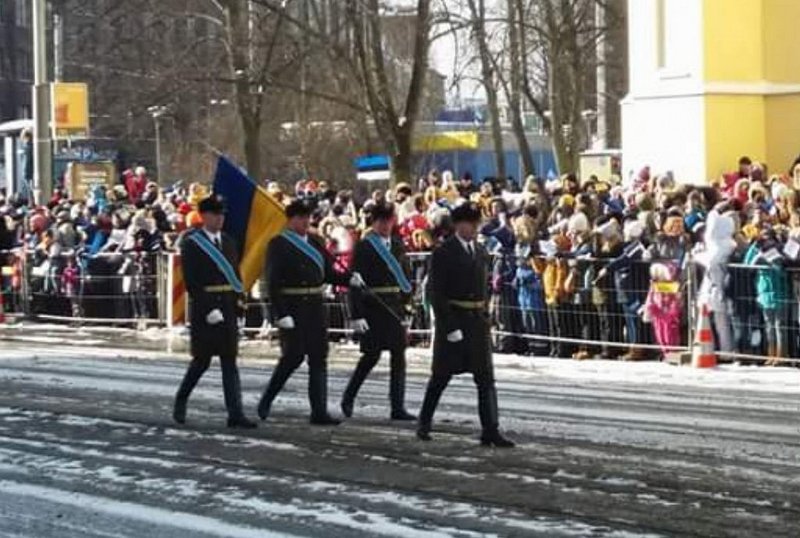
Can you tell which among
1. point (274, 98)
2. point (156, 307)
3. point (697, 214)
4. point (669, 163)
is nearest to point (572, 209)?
point (697, 214)

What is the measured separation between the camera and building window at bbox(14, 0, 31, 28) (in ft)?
315

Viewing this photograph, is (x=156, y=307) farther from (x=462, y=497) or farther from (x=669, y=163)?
(x=462, y=497)

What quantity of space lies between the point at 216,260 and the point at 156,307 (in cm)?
1223

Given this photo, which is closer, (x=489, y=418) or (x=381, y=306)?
(x=489, y=418)

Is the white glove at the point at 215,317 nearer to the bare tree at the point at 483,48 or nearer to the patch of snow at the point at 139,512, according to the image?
the patch of snow at the point at 139,512

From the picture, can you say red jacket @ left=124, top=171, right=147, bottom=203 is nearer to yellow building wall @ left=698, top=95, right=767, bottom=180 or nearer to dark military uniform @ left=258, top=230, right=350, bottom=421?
yellow building wall @ left=698, top=95, right=767, bottom=180

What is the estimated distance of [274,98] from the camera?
51938 millimetres

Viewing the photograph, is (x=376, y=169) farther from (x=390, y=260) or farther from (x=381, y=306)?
(x=381, y=306)

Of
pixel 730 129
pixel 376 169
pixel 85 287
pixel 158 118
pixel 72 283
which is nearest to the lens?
pixel 85 287

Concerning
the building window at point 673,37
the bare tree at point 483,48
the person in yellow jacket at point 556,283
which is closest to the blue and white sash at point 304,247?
the person in yellow jacket at point 556,283

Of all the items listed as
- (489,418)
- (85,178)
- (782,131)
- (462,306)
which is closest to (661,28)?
(782,131)

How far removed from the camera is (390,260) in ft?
46.6

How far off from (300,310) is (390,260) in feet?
3.08

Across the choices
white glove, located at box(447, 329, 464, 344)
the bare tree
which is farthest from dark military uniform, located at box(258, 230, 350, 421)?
the bare tree
